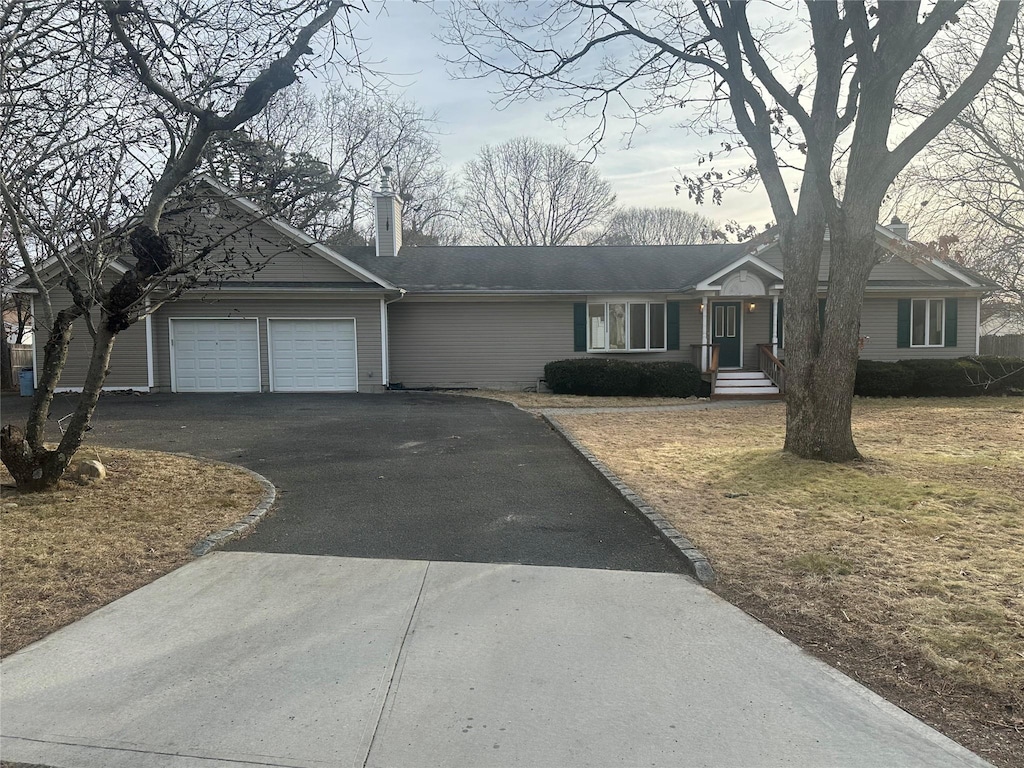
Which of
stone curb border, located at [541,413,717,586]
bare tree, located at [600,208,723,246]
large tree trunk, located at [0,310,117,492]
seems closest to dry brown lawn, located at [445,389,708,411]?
stone curb border, located at [541,413,717,586]

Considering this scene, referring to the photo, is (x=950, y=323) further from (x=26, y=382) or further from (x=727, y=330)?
(x=26, y=382)

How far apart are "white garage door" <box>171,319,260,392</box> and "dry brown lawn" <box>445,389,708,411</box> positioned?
5343 mm

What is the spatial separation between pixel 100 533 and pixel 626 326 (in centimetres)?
1579

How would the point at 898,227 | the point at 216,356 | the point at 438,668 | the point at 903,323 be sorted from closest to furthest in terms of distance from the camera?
the point at 438,668, the point at 216,356, the point at 903,323, the point at 898,227

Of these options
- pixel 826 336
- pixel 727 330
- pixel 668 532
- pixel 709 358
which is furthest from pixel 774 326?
pixel 668 532

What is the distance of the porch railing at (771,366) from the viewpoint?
17641 mm

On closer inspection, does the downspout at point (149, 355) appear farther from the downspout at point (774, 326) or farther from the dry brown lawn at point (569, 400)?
the downspout at point (774, 326)

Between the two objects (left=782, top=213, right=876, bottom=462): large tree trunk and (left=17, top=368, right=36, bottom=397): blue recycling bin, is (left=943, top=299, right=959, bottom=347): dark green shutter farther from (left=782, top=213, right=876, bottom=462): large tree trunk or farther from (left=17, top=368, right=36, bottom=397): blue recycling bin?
(left=17, top=368, right=36, bottom=397): blue recycling bin

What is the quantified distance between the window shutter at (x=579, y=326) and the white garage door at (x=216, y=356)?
28.8 feet

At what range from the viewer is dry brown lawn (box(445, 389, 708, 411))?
1550 centimetres

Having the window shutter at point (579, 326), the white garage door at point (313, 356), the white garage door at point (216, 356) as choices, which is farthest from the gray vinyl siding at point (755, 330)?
the white garage door at point (216, 356)

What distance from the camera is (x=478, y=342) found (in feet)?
62.3

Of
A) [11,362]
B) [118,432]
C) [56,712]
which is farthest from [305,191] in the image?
[11,362]

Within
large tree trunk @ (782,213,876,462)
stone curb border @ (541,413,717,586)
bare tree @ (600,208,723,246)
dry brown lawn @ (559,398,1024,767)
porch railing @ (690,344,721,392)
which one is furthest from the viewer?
bare tree @ (600,208,723,246)
